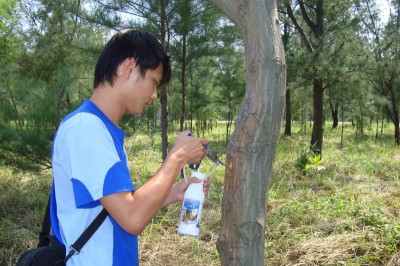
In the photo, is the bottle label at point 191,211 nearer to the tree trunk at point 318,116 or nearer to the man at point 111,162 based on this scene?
the man at point 111,162

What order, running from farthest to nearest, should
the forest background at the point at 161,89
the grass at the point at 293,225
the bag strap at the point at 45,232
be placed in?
the forest background at the point at 161,89 → the grass at the point at 293,225 → the bag strap at the point at 45,232

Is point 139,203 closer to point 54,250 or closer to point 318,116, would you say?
point 54,250

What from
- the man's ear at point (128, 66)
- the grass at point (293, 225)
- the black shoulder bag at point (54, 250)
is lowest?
the grass at point (293, 225)

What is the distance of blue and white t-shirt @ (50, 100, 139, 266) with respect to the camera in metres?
1.00

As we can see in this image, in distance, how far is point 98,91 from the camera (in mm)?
1170

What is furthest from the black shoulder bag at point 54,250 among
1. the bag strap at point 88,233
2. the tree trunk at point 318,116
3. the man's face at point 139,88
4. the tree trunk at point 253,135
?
the tree trunk at point 318,116

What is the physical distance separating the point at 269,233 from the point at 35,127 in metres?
3.00

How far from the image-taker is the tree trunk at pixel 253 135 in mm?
1457

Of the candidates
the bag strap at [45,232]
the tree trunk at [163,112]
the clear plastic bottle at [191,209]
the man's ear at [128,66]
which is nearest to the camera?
the man's ear at [128,66]

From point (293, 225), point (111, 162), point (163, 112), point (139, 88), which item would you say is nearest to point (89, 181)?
point (111, 162)

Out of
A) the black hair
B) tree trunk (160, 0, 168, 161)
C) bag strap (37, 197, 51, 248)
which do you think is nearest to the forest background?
tree trunk (160, 0, 168, 161)

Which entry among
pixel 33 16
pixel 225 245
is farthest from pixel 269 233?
pixel 33 16

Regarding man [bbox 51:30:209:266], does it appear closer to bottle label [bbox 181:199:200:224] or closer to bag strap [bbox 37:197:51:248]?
bag strap [bbox 37:197:51:248]

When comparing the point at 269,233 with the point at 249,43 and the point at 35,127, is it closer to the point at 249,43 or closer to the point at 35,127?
the point at 249,43
